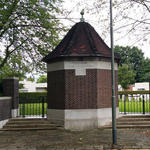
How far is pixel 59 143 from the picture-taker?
847 centimetres

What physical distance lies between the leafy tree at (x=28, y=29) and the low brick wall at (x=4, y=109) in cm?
385

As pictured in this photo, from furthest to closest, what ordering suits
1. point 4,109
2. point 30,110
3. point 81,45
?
1. point 30,110
2. point 81,45
3. point 4,109

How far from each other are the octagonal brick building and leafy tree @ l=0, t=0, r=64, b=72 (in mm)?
3731

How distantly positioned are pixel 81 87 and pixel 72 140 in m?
3.50

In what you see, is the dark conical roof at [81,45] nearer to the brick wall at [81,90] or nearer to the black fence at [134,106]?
the brick wall at [81,90]

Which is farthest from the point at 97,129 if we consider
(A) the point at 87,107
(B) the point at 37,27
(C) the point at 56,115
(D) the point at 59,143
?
(B) the point at 37,27

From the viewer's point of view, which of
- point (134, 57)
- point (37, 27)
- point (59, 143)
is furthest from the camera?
point (134, 57)

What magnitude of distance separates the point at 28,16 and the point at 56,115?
7017 millimetres

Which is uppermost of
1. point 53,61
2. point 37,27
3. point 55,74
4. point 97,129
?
point 37,27

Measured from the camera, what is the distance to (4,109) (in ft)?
40.3

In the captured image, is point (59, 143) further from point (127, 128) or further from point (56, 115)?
point (127, 128)

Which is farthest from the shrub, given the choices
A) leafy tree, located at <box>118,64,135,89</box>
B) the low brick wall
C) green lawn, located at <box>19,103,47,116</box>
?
leafy tree, located at <box>118,64,135,89</box>

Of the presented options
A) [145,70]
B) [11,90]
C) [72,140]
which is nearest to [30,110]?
[11,90]

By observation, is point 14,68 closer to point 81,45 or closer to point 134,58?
point 81,45
